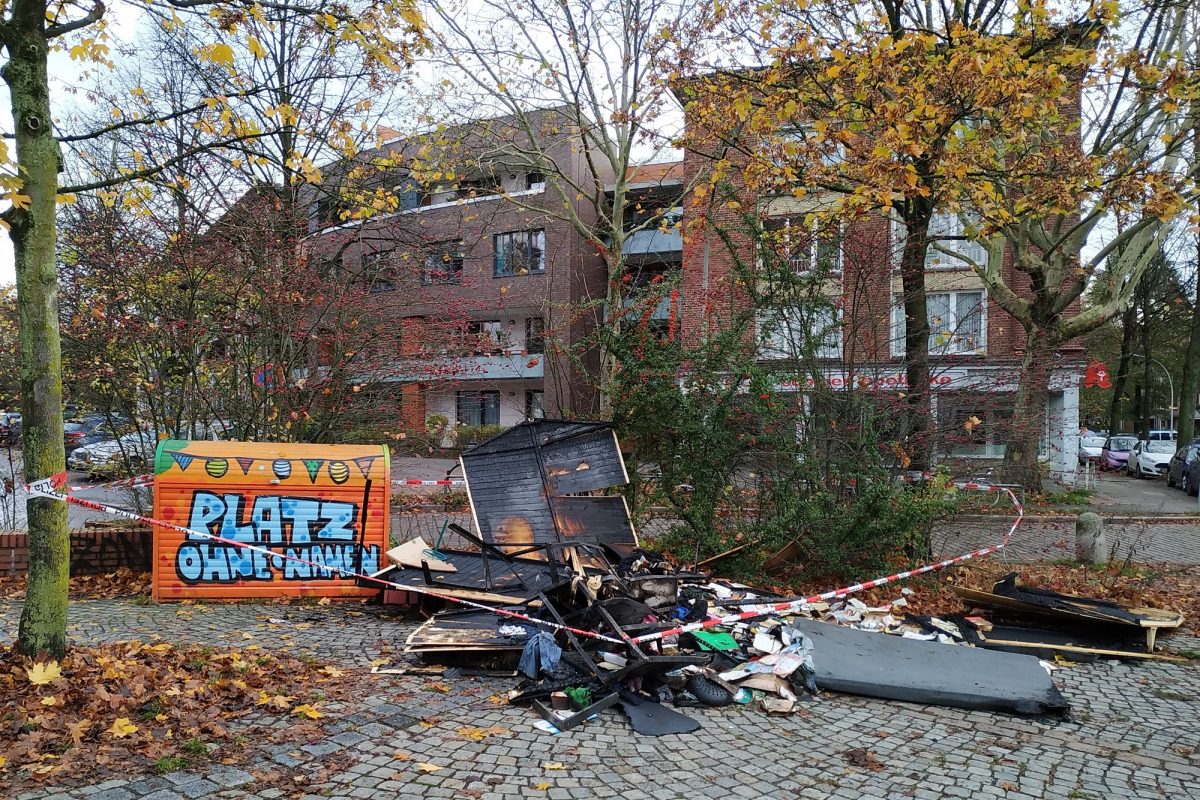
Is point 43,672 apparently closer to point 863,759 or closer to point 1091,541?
point 863,759

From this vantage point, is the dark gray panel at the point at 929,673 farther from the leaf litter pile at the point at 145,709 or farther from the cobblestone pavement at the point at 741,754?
the leaf litter pile at the point at 145,709

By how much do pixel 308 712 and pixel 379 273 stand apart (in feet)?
26.5

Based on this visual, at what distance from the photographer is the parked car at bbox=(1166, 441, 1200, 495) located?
70.1ft

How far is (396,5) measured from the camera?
20.4ft

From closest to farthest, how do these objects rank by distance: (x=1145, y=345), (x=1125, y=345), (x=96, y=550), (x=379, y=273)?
(x=96, y=550) → (x=379, y=273) → (x=1145, y=345) → (x=1125, y=345)

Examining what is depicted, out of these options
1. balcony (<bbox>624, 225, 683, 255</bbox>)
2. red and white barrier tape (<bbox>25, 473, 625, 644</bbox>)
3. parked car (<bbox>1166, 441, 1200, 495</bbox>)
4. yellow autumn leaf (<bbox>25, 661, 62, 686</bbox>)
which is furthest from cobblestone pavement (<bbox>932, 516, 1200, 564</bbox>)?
balcony (<bbox>624, 225, 683, 255</bbox>)

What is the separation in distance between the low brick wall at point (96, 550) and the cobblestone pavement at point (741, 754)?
435 centimetres

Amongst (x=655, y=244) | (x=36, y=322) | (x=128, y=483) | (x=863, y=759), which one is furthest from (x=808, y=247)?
(x=655, y=244)

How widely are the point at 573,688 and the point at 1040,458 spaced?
9.89m

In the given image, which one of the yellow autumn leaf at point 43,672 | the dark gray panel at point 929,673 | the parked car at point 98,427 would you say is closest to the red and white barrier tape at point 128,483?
the parked car at point 98,427

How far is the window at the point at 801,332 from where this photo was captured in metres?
8.89

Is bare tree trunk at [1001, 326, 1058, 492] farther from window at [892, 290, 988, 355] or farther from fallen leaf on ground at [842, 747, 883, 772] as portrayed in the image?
fallen leaf on ground at [842, 747, 883, 772]

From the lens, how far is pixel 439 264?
45.4 feet

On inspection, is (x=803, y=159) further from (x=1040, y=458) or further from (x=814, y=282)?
(x=1040, y=458)
